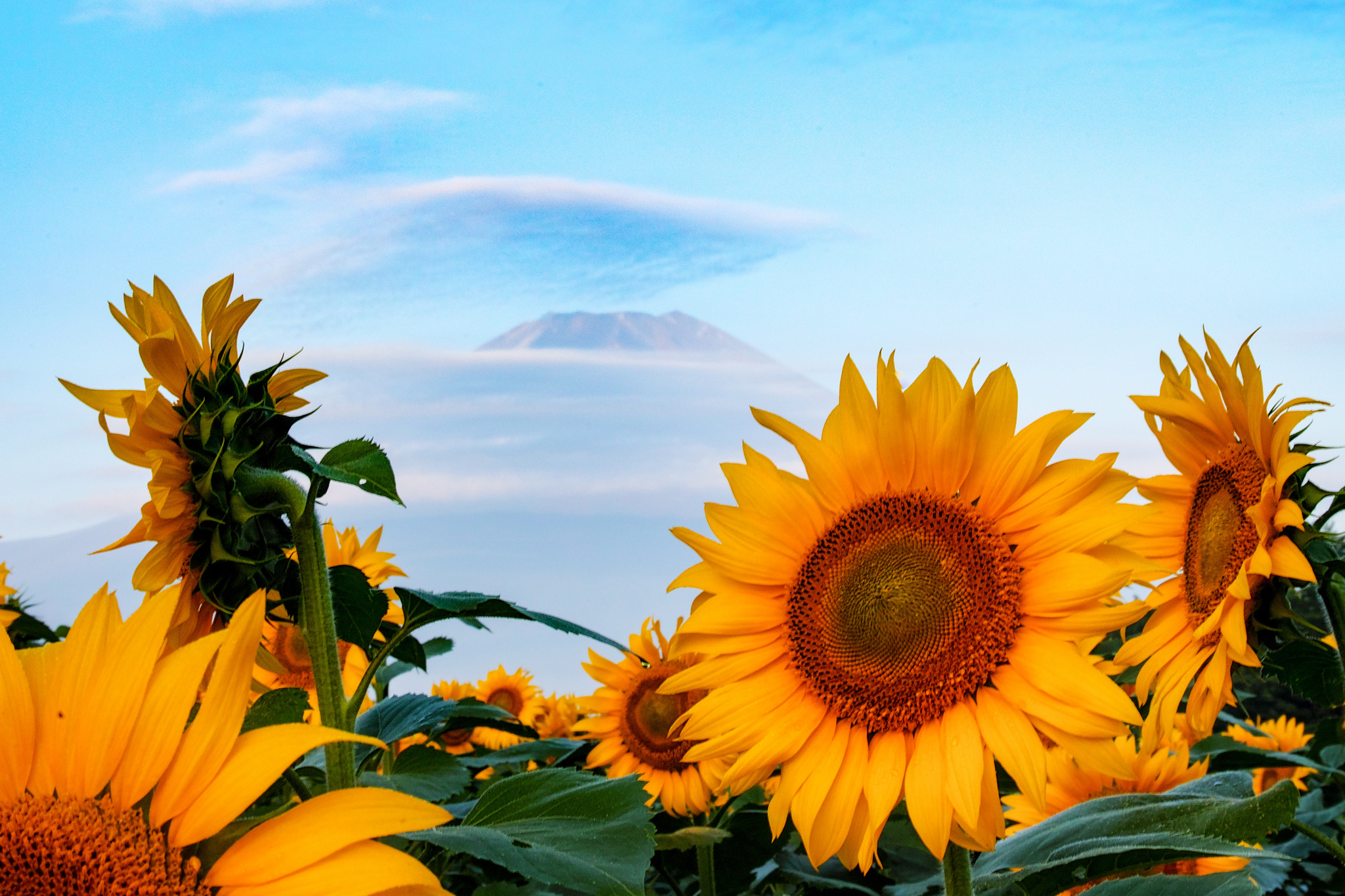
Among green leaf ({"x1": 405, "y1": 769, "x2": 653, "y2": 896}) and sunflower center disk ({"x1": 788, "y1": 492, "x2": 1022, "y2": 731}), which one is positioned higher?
sunflower center disk ({"x1": 788, "y1": 492, "x2": 1022, "y2": 731})

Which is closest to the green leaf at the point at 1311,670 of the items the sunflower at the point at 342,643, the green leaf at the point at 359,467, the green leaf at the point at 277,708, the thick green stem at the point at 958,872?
the thick green stem at the point at 958,872

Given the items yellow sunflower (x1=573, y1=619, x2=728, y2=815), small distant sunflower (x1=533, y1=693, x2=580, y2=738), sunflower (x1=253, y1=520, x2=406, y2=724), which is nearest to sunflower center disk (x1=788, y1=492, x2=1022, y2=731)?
yellow sunflower (x1=573, y1=619, x2=728, y2=815)

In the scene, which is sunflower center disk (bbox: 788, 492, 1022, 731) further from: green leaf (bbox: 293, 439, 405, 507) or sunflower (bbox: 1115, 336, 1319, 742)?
green leaf (bbox: 293, 439, 405, 507)

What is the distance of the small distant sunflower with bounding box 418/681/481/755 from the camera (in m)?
4.87

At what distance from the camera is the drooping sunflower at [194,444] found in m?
1.88

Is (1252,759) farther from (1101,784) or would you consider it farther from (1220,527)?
(1220,527)

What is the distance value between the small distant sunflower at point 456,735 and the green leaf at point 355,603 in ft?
7.29

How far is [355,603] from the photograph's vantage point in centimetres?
228

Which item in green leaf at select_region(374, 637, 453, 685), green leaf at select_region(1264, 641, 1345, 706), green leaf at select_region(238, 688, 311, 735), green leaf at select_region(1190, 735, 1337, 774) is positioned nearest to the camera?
green leaf at select_region(238, 688, 311, 735)

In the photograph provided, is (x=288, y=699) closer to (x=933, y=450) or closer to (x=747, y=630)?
(x=747, y=630)

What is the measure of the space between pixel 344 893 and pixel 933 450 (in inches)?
45.7

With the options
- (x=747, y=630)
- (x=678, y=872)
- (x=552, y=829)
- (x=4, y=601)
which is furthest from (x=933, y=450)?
(x=4, y=601)

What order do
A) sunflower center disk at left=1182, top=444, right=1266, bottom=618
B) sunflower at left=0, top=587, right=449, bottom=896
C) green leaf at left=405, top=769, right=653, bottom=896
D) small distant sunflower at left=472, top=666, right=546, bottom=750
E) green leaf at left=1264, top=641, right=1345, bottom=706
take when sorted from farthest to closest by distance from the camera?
small distant sunflower at left=472, top=666, right=546, bottom=750 < green leaf at left=1264, top=641, right=1345, bottom=706 < sunflower center disk at left=1182, top=444, right=1266, bottom=618 < green leaf at left=405, top=769, right=653, bottom=896 < sunflower at left=0, top=587, right=449, bottom=896

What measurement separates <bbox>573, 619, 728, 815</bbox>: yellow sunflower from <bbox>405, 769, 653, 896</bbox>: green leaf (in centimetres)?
185
